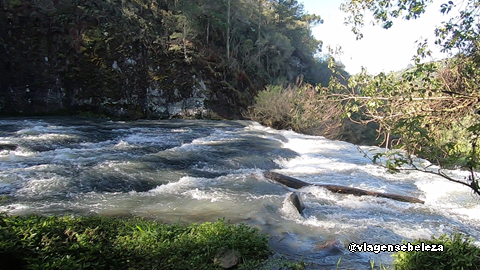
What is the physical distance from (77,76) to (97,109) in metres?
2.83

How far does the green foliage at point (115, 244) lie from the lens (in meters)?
3.13

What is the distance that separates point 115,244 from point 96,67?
74.9ft

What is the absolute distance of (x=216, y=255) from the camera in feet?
12.4

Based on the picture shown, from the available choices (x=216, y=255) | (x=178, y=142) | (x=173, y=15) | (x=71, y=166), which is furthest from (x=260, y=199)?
(x=173, y=15)

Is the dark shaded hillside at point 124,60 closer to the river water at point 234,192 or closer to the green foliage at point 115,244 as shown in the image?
the river water at point 234,192

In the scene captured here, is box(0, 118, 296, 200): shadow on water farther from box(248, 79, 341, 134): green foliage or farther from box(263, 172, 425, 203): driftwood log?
box(248, 79, 341, 134): green foliage

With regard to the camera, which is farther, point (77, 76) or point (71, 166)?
point (77, 76)

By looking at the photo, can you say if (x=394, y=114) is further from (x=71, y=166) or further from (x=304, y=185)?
(x=71, y=166)

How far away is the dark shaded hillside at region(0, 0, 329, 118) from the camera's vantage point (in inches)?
849

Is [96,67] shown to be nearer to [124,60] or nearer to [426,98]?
[124,60]

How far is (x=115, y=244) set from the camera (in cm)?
372

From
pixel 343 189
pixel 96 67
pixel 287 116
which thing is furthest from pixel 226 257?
pixel 96 67

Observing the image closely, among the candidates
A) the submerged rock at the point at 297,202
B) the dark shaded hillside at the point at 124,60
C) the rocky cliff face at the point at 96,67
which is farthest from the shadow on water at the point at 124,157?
the dark shaded hillside at the point at 124,60

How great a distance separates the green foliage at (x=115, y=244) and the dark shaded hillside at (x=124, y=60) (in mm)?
20711
